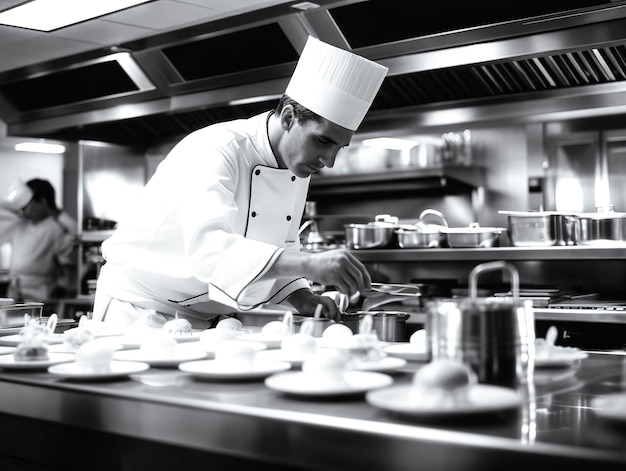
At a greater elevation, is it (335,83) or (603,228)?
(335,83)

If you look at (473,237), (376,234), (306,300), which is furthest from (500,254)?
(306,300)

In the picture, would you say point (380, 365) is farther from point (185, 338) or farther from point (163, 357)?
point (185, 338)

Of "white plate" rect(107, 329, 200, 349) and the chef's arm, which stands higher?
the chef's arm

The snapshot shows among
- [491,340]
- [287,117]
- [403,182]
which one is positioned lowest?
[491,340]

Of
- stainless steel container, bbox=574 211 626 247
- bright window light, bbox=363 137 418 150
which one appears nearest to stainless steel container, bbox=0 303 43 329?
stainless steel container, bbox=574 211 626 247

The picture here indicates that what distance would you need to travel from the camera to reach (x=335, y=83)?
91.9 inches

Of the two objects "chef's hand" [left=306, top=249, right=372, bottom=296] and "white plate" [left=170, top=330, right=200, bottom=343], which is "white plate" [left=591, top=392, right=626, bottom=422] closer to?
"chef's hand" [left=306, top=249, right=372, bottom=296]

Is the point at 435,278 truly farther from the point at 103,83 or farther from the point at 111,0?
the point at 103,83

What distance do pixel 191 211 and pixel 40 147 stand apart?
4874 millimetres

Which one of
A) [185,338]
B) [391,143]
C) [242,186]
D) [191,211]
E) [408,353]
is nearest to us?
[408,353]

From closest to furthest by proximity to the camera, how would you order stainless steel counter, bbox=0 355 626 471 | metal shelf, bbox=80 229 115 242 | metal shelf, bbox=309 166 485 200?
stainless steel counter, bbox=0 355 626 471, metal shelf, bbox=309 166 485 200, metal shelf, bbox=80 229 115 242

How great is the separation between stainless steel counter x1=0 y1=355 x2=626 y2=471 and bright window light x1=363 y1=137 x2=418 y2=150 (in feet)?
11.3

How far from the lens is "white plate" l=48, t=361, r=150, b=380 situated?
132 centimetres

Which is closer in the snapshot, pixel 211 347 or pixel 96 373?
pixel 96 373
